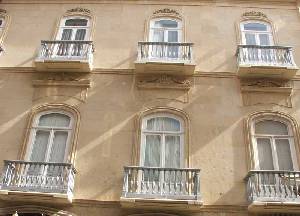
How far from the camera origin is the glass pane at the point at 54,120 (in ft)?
39.1

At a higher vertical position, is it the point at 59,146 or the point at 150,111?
the point at 150,111

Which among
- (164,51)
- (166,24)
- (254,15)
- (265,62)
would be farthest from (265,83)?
(166,24)

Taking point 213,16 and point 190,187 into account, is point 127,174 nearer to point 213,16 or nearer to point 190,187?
point 190,187

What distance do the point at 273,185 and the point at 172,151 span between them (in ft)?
9.49

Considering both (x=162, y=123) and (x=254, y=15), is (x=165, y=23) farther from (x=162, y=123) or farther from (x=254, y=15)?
(x=162, y=123)

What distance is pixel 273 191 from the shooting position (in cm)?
1005

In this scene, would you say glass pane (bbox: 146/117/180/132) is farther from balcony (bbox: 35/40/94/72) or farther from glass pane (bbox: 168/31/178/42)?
glass pane (bbox: 168/31/178/42)

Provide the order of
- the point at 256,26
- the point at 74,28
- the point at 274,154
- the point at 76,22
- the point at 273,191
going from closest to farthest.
Result: the point at 273,191, the point at 274,154, the point at 74,28, the point at 256,26, the point at 76,22

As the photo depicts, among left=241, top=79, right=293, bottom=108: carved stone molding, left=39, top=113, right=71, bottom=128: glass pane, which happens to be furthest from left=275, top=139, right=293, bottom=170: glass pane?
left=39, top=113, right=71, bottom=128: glass pane

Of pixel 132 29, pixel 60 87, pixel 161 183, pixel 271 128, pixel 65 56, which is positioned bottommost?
pixel 161 183

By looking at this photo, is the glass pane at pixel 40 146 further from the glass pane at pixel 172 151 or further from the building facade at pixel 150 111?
the glass pane at pixel 172 151

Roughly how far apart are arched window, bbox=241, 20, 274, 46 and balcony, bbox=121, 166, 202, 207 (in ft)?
18.9

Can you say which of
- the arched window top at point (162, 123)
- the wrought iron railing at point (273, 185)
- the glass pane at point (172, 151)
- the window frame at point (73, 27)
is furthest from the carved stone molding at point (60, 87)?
the wrought iron railing at point (273, 185)

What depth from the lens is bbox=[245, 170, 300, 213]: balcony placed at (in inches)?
383
